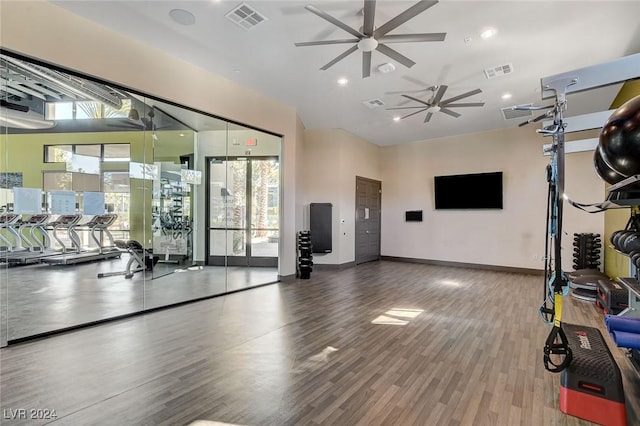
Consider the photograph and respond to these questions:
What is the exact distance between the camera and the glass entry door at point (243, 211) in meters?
7.71

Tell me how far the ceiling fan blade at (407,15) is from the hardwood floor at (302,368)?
3.72m

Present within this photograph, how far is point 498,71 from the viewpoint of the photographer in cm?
497

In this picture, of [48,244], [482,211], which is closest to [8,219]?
[48,244]

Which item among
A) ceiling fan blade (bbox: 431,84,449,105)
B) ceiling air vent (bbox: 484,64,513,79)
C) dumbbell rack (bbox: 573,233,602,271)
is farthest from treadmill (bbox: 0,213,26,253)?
dumbbell rack (bbox: 573,233,602,271)

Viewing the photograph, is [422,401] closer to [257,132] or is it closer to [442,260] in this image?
[257,132]

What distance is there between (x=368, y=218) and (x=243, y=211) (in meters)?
4.02

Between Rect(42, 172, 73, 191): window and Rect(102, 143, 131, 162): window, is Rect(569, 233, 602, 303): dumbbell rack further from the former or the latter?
Rect(42, 172, 73, 191): window

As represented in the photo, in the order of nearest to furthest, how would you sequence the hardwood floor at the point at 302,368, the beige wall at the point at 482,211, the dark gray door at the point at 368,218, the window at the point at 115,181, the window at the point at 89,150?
the hardwood floor at the point at 302,368
the window at the point at 115,181
the window at the point at 89,150
the beige wall at the point at 482,211
the dark gray door at the point at 368,218

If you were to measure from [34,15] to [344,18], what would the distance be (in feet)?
11.9

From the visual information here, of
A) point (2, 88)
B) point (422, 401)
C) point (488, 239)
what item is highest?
point (2, 88)

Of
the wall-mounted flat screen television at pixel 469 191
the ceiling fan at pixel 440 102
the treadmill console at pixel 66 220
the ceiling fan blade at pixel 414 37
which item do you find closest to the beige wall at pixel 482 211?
the wall-mounted flat screen television at pixel 469 191

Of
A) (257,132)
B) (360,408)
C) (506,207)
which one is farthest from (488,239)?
(360,408)

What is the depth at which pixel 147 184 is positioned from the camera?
5.97 metres

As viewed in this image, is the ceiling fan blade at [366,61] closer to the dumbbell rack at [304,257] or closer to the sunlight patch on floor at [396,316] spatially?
the sunlight patch on floor at [396,316]
